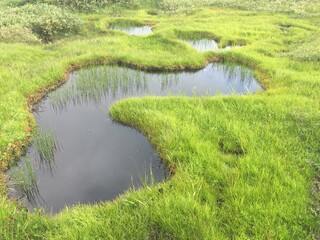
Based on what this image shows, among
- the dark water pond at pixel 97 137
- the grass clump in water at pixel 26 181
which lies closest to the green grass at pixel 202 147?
the dark water pond at pixel 97 137

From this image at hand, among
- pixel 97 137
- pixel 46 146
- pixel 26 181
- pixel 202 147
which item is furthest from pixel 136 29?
pixel 26 181

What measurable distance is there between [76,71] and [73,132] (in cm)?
568

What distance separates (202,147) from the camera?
8.12 m

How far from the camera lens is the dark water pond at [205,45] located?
18.4 m

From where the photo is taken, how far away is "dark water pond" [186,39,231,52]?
18422 millimetres

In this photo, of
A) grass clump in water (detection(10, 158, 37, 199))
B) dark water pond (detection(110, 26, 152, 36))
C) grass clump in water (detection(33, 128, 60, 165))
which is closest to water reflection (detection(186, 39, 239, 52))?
dark water pond (detection(110, 26, 152, 36))

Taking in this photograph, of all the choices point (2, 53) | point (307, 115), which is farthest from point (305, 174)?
point (2, 53)

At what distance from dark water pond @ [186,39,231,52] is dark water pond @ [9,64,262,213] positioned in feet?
11.6

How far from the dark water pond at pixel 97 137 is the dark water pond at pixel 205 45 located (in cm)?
355

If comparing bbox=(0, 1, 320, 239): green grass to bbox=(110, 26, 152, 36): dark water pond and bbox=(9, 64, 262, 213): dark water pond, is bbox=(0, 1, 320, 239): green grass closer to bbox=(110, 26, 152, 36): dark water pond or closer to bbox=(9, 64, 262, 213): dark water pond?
bbox=(9, 64, 262, 213): dark water pond

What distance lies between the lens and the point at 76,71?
14.7m

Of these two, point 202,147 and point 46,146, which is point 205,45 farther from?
point 46,146

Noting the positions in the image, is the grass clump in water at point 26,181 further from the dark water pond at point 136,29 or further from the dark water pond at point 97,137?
the dark water pond at point 136,29

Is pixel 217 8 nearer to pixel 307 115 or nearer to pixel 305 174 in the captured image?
pixel 307 115
